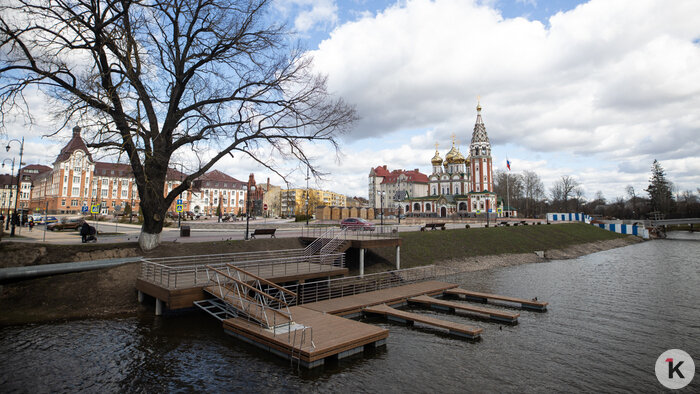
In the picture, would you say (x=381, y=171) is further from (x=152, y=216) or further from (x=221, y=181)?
(x=152, y=216)

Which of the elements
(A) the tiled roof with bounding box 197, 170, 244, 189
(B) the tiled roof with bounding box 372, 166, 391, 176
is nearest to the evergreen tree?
(B) the tiled roof with bounding box 372, 166, 391, 176

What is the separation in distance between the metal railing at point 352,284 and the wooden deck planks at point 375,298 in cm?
62

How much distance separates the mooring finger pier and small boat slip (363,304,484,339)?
0.13 feet

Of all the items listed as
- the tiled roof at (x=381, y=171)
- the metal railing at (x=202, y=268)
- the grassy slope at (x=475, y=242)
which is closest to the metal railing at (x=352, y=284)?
the metal railing at (x=202, y=268)

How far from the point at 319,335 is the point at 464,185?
87257 mm

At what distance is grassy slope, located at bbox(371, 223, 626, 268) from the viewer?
30.9m

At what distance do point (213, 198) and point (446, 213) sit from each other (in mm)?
80093

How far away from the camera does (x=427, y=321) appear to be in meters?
15.6

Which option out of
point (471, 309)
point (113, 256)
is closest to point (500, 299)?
point (471, 309)

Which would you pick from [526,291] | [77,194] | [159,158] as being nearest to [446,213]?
[526,291]

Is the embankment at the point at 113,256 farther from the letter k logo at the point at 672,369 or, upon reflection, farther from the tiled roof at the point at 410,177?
the tiled roof at the point at 410,177

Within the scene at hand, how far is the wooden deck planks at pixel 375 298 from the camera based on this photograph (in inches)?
674

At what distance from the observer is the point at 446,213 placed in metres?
90.1

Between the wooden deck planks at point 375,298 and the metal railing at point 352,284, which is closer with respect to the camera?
the wooden deck planks at point 375,298
